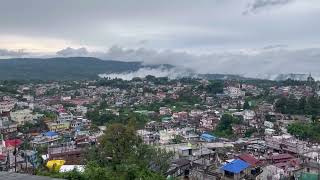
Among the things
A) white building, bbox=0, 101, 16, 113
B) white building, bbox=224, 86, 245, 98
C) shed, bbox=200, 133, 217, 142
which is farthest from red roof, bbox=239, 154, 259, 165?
white building, bbox=224, 86, 245, 98

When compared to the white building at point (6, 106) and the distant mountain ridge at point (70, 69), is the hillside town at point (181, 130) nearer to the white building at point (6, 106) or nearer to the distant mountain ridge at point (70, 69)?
the white building at point (6, 106)

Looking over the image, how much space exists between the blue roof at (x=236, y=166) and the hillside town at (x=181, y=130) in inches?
1.5

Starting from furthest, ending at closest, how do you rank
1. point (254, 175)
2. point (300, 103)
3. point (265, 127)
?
1. point (300, 103)
2. point (265, 127)
3. point (254, 175)

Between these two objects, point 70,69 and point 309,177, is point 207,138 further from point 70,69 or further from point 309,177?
point 70,69

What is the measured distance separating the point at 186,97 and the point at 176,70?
89379 mm

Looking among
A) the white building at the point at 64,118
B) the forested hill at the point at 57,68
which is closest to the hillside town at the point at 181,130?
the white building at the point at 64,118

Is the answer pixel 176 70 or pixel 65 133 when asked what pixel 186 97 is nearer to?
pixel 65 133

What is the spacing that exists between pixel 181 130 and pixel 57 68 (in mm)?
68608

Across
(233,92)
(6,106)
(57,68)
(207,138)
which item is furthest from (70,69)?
(207,138)

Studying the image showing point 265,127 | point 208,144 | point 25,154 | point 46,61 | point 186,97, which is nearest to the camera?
point 25,154

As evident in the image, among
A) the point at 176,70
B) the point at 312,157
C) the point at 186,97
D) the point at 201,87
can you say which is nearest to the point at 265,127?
the point at 312,157

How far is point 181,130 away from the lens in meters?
29.9

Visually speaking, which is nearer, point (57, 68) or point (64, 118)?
point (64, 118)

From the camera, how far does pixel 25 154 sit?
65.7ft
